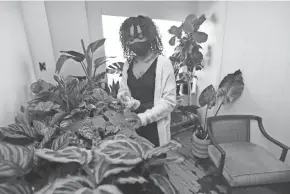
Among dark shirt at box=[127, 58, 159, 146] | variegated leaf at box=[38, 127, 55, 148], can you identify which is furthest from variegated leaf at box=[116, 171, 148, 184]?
dark shirt at box=[127, 58, 159, 146]

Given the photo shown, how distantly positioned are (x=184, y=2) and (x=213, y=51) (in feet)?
3.37

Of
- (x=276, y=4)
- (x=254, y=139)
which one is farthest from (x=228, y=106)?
(x=276, y=4)

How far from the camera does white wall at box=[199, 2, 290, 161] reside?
5.42 ft

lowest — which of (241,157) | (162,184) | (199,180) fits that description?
(199,180)

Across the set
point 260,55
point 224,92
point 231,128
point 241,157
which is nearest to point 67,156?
point 241,157

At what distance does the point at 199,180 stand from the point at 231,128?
0.74 metres

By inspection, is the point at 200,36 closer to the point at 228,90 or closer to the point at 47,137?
the point at 228,90

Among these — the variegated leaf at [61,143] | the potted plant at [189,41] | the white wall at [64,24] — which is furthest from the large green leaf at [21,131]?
the potted plant at [189,41]

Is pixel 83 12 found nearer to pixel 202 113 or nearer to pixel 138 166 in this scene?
pixel 138 166

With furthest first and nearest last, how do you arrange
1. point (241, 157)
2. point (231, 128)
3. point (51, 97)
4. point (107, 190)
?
point (231, 128) < point (241, 157) < point (51, 97) < point (107, 190)

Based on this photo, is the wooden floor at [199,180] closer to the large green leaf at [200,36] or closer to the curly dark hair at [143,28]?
the curly dark hair at [143,28]

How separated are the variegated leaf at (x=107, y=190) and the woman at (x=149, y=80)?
0.63 metres

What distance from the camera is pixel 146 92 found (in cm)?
113

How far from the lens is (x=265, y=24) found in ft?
5.79
